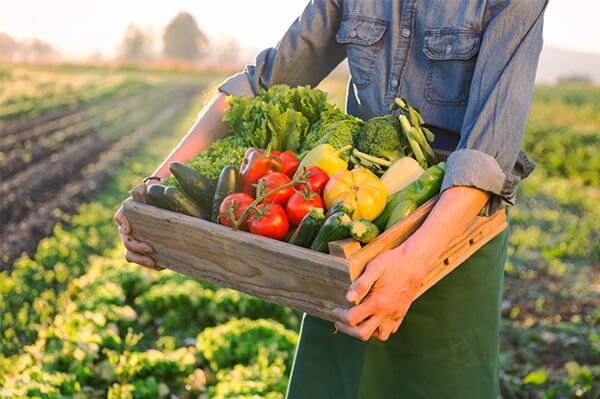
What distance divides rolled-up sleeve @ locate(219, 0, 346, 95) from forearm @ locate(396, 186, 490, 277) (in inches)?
35.3

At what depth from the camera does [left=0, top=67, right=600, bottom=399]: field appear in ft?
14.3

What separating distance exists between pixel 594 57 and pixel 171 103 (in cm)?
10584

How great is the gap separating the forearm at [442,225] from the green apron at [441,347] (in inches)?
16.2

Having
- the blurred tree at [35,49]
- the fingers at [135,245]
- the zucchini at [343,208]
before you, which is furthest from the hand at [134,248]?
the blurred tree at [35,49]

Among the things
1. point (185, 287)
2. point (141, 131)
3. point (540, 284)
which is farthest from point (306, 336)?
point (141, 131)

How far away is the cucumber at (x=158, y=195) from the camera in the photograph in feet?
8.46

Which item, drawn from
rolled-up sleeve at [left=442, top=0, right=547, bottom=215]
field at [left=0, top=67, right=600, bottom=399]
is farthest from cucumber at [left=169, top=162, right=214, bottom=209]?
field at [left=0, top=67, right=600, bottom=399]

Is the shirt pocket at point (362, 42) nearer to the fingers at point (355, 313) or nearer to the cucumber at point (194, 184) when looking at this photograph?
the cucumber at point (194, 184)

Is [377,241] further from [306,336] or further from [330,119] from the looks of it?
[306,336]

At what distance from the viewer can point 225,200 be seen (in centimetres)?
243

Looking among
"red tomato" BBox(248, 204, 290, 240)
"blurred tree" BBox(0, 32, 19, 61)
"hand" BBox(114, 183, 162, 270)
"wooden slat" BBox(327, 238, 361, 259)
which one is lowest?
"blurred tree" BBox(0, 32, 19, 61)

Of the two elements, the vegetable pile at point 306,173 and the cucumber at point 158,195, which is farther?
the cucumber at point 158,195

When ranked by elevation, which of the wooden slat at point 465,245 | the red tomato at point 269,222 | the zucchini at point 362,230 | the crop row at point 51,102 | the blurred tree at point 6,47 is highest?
the zucchini at point 362,230

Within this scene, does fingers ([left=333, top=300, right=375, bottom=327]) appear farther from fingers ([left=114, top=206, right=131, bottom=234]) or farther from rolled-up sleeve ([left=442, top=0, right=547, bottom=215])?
fingers ([left=114, top=206, right=131, bottom=234])
